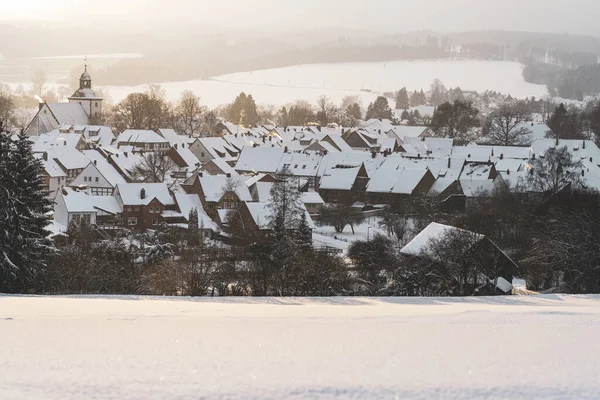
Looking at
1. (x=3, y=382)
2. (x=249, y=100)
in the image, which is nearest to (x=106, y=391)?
(x=3, y=382)

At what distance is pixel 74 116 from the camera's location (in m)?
71.7

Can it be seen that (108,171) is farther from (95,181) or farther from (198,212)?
(198,212)

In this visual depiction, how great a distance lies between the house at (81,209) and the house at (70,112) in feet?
120

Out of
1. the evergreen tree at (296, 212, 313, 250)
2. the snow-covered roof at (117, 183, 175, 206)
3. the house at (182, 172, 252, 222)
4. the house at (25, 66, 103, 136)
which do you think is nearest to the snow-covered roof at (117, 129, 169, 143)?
the house at (25, 66, 103, 136)

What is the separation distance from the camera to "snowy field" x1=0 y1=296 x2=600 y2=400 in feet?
19.3

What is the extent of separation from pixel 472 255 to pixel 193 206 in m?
17.0

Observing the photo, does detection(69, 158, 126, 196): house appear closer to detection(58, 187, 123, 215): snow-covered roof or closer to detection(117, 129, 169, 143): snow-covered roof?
detection(58, 187, 123, 215): snow-covered roof

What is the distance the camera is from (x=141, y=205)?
3378cm

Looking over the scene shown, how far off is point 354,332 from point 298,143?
58143 mm

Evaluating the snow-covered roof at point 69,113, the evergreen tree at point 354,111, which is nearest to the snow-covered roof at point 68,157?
the snow-covered roof at point 69,113

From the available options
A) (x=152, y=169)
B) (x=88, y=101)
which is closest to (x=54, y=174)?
(x=152, y=169)

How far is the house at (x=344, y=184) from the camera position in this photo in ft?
144

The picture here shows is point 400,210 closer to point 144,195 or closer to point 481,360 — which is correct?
point 144,195

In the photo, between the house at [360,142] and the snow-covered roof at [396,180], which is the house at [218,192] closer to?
the snow-covered roof at [396,180]
